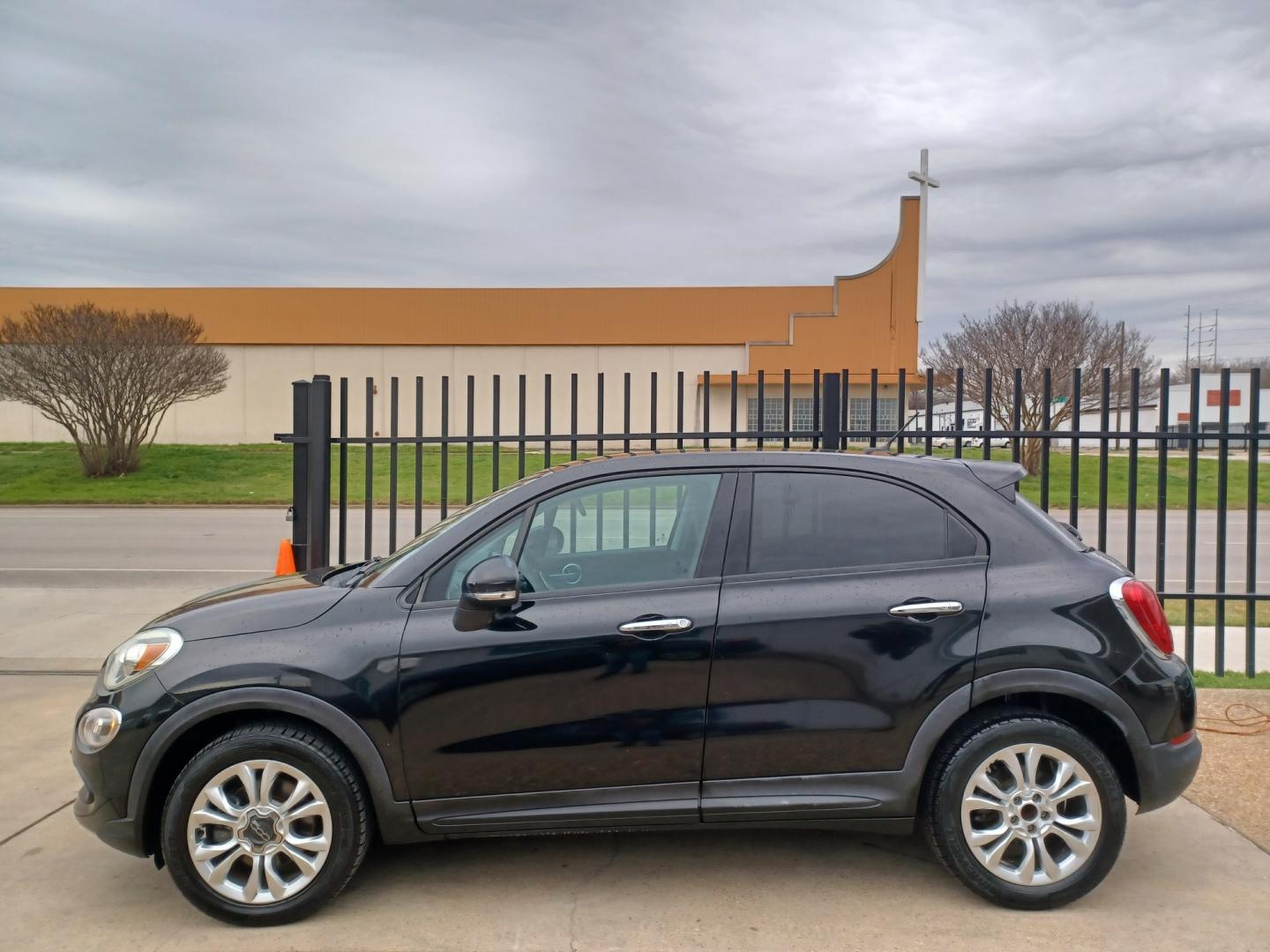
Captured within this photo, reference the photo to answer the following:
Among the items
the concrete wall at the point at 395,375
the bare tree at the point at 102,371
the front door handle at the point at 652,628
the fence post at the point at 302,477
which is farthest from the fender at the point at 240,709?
the concrete wall at the point at 395,375

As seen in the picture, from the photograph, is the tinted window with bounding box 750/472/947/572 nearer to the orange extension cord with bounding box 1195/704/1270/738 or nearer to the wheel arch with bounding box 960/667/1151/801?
the wheel arch with bounding box 960/667/1151/801

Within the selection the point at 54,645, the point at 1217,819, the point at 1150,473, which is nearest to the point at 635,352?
the point at 1150,473

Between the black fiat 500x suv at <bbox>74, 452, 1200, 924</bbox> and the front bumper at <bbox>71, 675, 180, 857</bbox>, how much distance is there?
0.01m

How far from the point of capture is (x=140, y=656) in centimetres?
375

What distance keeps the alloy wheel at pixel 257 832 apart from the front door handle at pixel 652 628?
48.7 inches

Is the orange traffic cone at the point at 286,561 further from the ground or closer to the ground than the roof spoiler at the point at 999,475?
closer to the ground

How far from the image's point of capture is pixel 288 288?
141ft

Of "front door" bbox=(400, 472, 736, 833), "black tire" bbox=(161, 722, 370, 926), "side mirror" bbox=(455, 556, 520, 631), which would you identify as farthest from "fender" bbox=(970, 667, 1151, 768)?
"black tire" bbox=(161, 722, 370, 926)

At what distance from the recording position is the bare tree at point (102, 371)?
26078mm

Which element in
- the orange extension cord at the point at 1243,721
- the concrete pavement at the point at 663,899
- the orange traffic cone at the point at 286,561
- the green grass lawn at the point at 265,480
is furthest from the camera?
the green grass lawn at the point at 265,480

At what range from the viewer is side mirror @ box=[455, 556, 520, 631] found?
11.7 ft

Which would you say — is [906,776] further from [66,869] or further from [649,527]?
[66,869]

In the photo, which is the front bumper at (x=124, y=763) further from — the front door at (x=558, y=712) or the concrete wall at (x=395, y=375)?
the concrete wall at (x=395, y=375)

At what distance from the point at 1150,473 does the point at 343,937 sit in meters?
27.8
